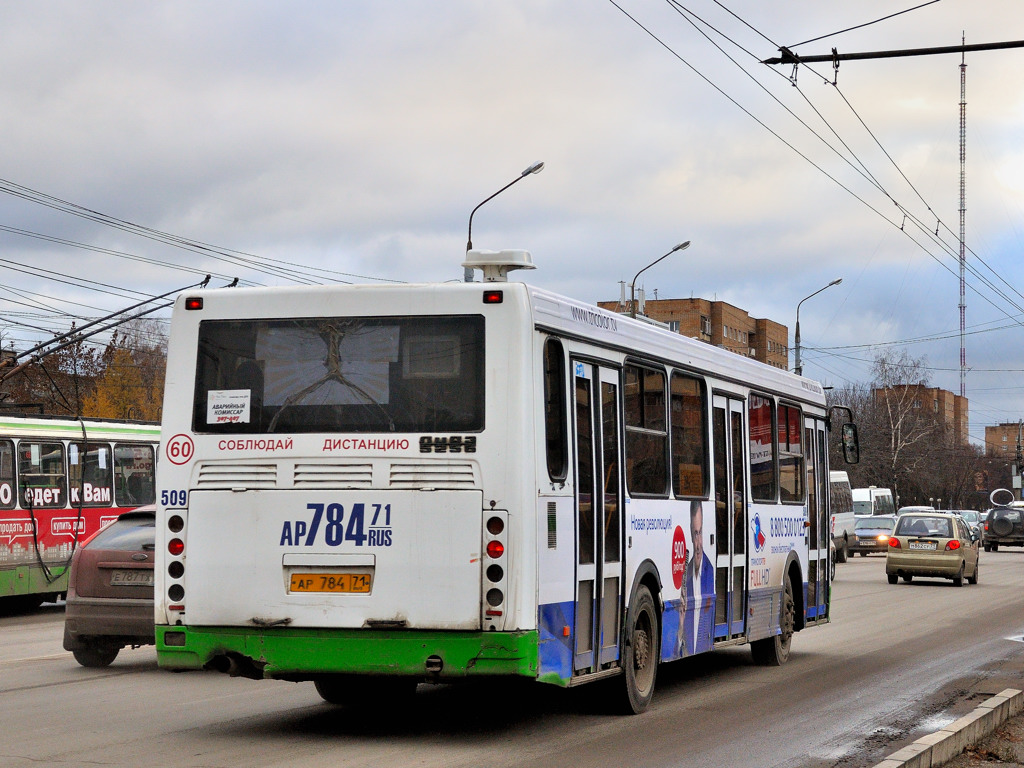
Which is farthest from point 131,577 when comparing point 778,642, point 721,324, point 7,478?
point 721,324

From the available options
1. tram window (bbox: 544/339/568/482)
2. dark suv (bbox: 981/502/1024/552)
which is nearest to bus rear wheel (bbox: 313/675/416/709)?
tram window (bbox: 544/339/568/482)

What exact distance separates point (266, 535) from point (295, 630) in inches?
25.3

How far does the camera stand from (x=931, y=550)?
3291 cm

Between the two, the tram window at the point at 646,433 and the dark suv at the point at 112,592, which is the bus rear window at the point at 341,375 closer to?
the tram window at the point at 646,433

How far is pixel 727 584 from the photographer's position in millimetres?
12930

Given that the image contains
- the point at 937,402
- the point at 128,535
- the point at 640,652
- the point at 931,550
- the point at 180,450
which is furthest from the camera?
the point at 937,402

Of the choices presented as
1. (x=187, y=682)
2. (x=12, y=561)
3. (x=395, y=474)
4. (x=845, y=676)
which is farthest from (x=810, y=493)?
(x=12, y=561)

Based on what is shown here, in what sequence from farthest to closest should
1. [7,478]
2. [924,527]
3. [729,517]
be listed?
[924,527] → [7,478] → [729,517]

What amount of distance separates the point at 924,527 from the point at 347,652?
2682 cm

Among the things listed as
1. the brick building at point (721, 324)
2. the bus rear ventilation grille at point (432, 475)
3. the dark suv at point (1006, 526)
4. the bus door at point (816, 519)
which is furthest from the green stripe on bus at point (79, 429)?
the brick building at point (721, 324)

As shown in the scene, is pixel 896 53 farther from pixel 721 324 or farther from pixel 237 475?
pixel 721 324

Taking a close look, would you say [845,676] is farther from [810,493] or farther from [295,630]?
[295,630]

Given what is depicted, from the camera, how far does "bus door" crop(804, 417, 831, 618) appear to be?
52.9ft

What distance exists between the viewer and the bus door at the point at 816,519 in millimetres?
16125
